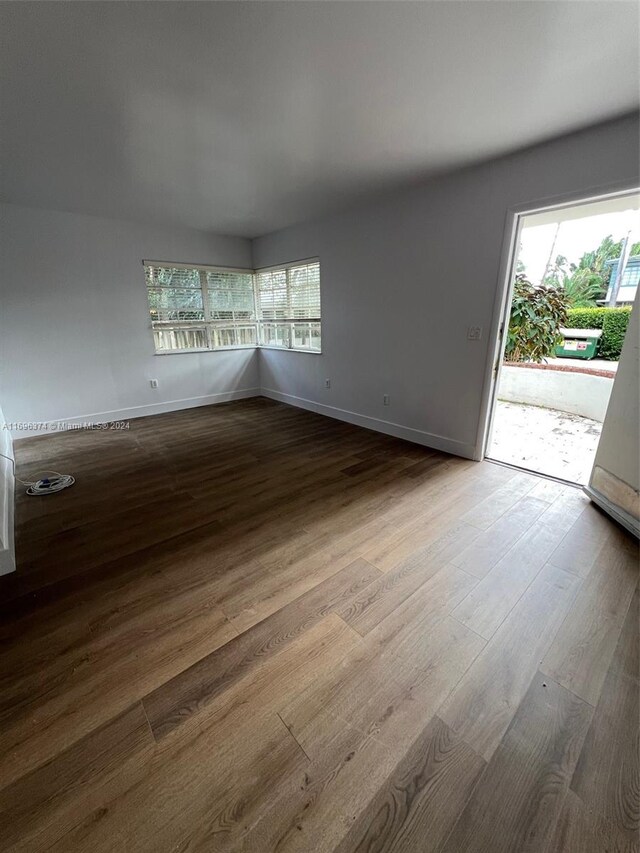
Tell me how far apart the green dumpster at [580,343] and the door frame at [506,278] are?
4.45 metres

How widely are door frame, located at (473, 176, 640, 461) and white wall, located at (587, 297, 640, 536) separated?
0.83 m

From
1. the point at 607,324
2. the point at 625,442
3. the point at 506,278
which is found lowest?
the point at 625,442

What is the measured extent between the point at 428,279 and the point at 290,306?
7.90 feet

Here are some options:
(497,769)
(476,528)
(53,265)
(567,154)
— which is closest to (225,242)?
(53,265)

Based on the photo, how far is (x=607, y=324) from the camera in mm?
6309

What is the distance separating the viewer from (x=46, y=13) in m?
1.32

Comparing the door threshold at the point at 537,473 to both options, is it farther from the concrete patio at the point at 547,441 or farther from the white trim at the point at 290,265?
the white trim at the point at 290,265

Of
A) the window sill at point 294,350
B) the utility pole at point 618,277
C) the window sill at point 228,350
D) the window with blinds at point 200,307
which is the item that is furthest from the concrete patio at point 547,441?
the utility pole at point 618,277

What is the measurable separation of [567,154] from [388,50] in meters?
1.59

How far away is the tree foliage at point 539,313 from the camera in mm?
5086

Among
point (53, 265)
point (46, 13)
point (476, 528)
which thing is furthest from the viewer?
point (53, 265)

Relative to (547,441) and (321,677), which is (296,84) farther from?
(547,441)

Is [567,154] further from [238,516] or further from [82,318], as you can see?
[82,318]

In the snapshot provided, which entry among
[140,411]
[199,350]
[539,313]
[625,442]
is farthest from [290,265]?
[625,442]
